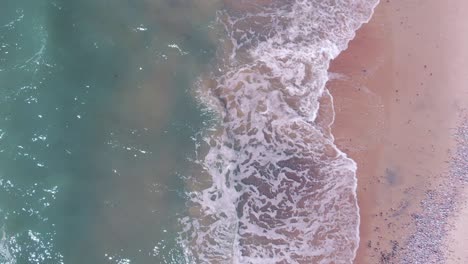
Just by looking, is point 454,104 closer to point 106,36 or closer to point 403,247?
point 403,247

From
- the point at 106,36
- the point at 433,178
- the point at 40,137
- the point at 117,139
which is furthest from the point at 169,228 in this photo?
the point at 433,178

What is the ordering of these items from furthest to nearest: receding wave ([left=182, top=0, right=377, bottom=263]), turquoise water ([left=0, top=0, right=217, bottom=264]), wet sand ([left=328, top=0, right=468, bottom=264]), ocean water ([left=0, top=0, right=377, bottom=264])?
wet sand ([left=328, top=0, right=468, bottom=264])
receding wave ([left=182, top=0, right=377, bottom=263])
ocean water ([left=0, top=0, right=377, bottom=264])
turquoise water ([left=0, top=0, right=217, bottom=264])

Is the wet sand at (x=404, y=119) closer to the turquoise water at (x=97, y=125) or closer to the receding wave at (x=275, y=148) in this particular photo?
the receding wave at (x=275, y=148)

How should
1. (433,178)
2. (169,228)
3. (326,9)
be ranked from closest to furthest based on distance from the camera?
(169,228)
(433,178)
(326,9)

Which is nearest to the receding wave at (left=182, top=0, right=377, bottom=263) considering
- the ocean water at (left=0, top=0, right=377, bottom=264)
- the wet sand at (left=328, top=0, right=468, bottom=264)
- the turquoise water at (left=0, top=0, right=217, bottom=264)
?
the ocean water at (left=0, top=0, right=377, bottom=264)

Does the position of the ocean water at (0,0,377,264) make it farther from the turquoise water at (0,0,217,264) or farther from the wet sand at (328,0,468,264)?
the wet sand at (328,0,468,264)

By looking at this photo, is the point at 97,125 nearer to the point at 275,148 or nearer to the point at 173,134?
the point at 173,134

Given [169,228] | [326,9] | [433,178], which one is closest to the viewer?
[169,228]
